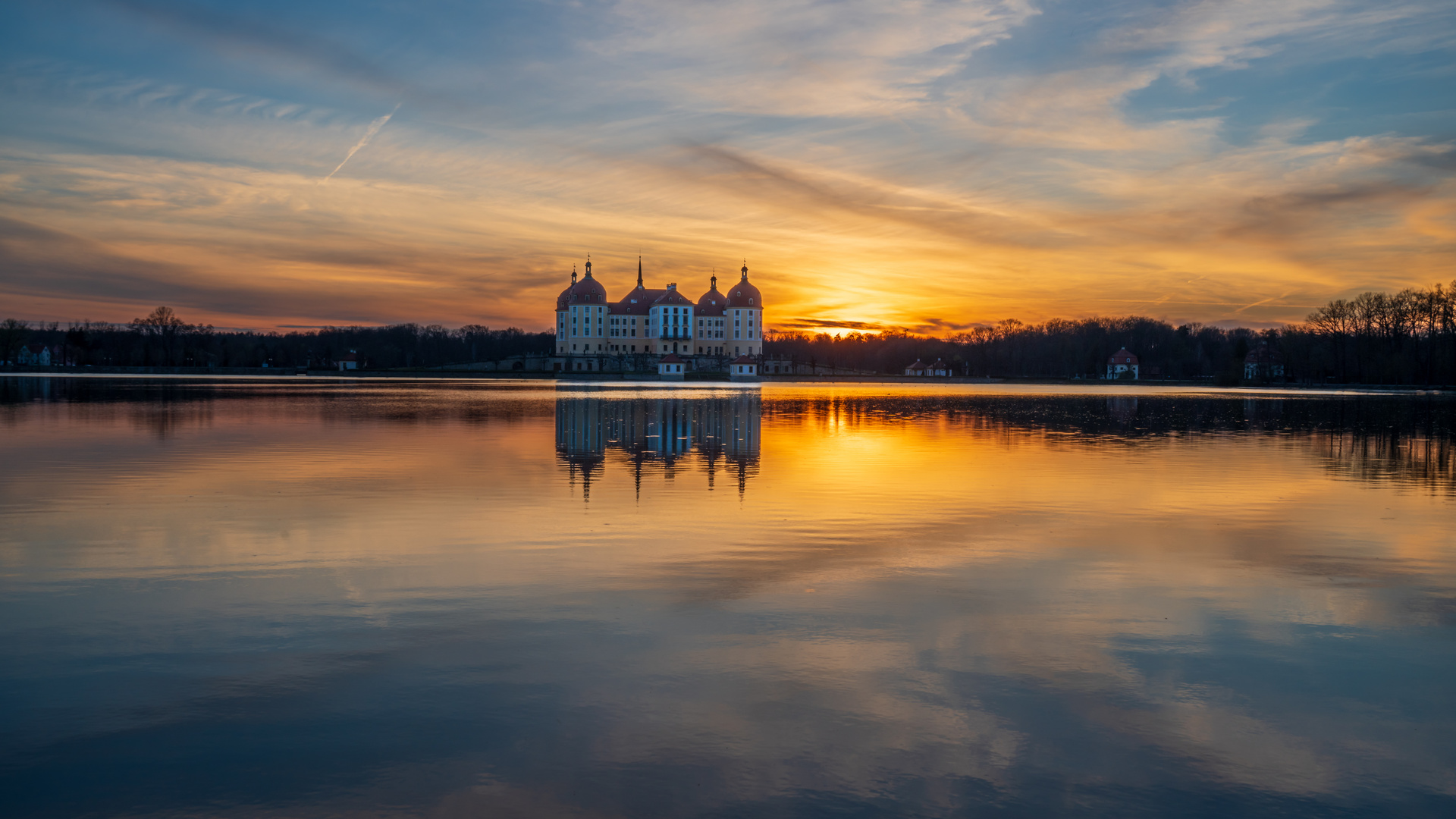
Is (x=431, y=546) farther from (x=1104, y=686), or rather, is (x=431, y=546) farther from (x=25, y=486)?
(x=25, y=486)

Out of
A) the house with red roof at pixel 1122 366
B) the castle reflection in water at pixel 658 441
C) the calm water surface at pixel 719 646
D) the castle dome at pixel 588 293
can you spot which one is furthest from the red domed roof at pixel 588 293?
the calm water surface at pixel 719 646

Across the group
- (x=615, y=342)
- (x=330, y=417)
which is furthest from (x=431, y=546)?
(x=615, y=342)

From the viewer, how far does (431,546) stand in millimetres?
10352

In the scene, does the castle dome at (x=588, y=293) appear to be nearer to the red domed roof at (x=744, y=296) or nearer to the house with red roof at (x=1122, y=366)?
the red domed roof at (x=744, y=296)

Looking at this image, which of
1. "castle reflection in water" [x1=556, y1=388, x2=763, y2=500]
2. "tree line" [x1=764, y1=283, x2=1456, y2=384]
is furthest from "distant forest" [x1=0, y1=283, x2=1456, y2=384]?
"castle reflection in water" [x1=556, y1=388, x2=763, y2=500]

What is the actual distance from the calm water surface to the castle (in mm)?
115863

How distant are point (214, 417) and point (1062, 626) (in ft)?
101

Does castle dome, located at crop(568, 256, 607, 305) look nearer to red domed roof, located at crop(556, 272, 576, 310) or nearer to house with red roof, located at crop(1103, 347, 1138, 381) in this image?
red domed roof, located at crop(556, 272, 576, 310)

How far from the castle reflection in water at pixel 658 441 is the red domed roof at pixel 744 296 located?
93.3 metres

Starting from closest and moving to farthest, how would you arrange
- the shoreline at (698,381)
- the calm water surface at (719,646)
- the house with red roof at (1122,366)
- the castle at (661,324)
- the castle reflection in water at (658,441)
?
1. the calm water surface at (719,646)
2. the castle reflection in water at (658,441)
3. the shoreline at (698,381)
4. the castle at (661,324)
5. the house with red roof at (1122,366)

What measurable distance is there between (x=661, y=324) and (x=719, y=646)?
126144 millimetres

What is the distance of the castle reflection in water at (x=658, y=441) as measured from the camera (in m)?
17.4

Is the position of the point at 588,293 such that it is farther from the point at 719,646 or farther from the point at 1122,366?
the point at 719,646

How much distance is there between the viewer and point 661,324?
433 ft
